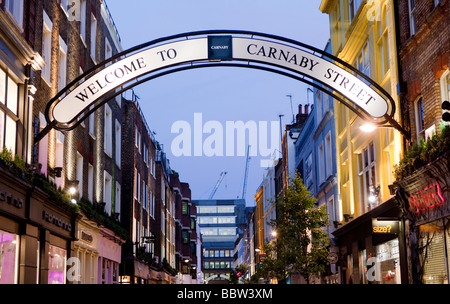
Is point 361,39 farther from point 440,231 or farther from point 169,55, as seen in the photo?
point 169,55

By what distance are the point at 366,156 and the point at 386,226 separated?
6387mm

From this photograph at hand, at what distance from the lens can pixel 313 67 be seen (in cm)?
1496

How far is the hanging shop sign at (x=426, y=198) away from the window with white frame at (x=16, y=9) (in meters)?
11.2

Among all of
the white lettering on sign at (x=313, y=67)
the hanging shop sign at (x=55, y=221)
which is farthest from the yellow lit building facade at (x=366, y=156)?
the hanging shop sign at (x=55, y=221)

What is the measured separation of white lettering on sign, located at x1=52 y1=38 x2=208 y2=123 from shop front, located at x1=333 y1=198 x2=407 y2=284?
8.72 m

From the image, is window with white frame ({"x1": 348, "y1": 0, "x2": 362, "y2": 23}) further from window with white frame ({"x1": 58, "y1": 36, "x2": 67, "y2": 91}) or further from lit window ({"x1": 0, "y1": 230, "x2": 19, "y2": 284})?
lit window ({"x1": 0, "y1": 230, "x2": 19, "y2": 284})

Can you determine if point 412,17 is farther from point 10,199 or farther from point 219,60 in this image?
point 10,199

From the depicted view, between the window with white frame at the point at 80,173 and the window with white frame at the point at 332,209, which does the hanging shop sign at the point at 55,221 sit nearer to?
the window with white frame at the point at 80,173

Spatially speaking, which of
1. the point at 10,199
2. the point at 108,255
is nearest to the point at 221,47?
the point at 10,199

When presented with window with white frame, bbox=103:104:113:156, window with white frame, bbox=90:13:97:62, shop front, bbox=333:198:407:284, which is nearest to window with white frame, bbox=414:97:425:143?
shop front, bbox=333:198:407:284

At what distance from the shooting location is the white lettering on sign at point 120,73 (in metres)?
14.6

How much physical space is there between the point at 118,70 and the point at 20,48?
298cm
